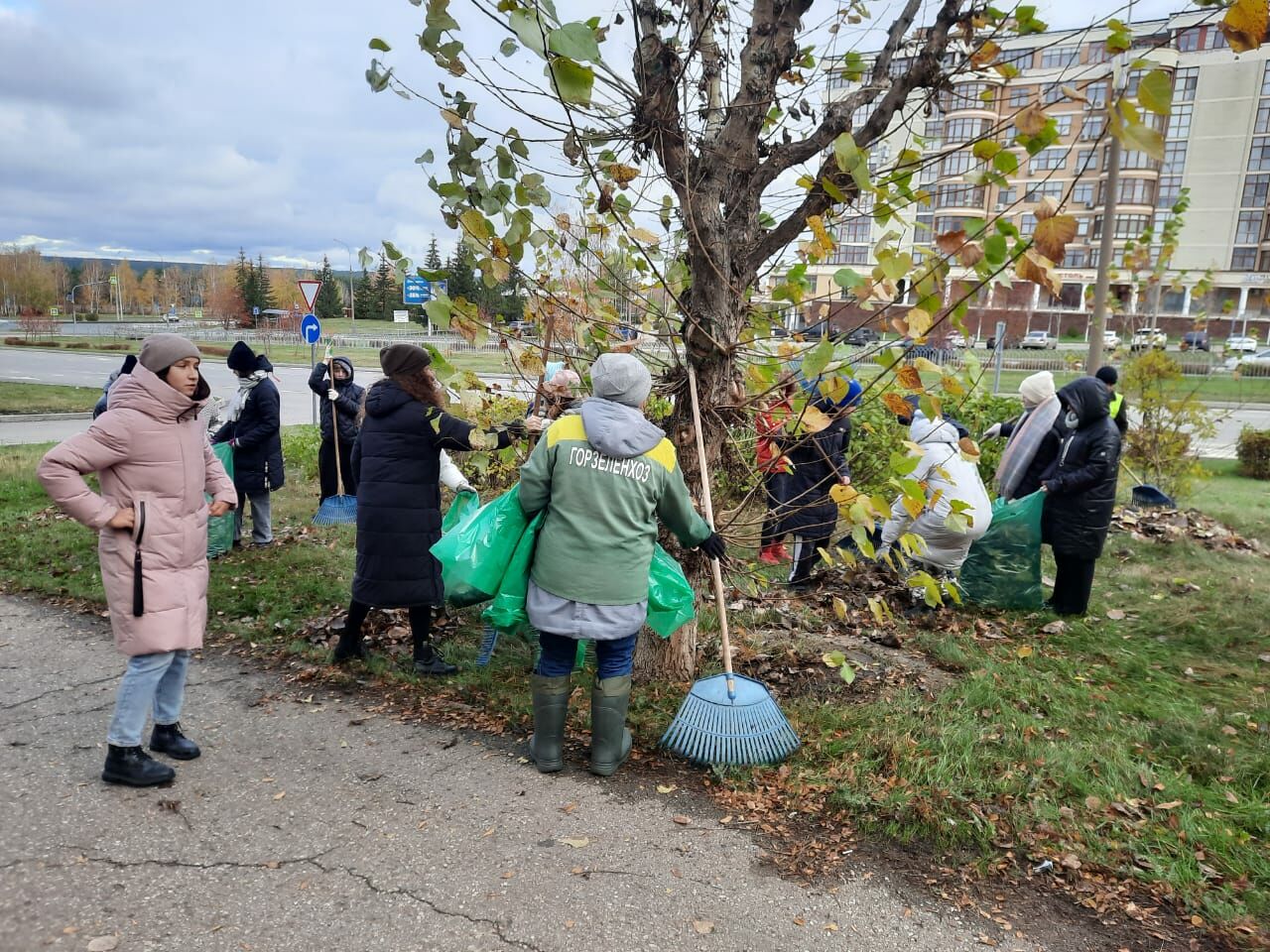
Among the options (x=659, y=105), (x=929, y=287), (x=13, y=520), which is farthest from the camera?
(x=13, y=520)

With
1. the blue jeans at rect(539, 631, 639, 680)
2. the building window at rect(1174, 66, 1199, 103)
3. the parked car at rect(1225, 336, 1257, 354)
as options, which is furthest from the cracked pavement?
the building window at rect(1174, 66, 1199, 103)

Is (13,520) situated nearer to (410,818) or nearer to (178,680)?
(178,680)

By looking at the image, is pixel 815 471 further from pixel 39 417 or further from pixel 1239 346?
pixel 39 417

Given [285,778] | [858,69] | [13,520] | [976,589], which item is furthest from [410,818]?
[13,520]

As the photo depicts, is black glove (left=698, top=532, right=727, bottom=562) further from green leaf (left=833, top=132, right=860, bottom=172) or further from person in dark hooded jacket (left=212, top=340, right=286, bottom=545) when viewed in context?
person in dark hooded jacket (left=212, top=340, right=286, bottom=545)

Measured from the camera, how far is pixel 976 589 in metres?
6.20

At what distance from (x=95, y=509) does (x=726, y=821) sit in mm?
2773

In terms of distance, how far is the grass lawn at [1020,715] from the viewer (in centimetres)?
322

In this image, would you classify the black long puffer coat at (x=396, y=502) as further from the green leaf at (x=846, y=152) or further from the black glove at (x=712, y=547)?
the green leaf at (x=846, y=152)

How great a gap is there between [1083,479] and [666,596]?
133 inches

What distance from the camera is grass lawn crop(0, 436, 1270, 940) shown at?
10.6ft

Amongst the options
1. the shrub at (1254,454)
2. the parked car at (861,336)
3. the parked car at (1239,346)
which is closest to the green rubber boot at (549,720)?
the parked car at (861,336)

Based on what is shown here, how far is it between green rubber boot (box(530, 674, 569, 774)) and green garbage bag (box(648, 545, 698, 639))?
1.78 ft

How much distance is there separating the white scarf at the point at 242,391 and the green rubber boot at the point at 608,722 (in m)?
4.85
